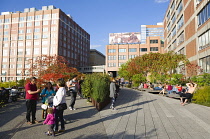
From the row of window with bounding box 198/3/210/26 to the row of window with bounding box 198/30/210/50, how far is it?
64.5 inches

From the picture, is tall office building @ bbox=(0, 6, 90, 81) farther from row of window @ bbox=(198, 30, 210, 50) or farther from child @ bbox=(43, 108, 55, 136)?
child @ bbox=(43, 108, 55, 136)

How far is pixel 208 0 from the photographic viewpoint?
19.0 meters

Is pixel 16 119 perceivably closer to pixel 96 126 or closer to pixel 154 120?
pixel 96 126

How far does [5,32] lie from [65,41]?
26061 mm

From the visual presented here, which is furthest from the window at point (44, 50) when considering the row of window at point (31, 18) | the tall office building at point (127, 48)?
the tall office building at point (127, 48)

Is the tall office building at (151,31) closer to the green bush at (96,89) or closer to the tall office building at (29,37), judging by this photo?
the tall office building at (29,37)

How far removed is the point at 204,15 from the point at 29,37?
66.1m

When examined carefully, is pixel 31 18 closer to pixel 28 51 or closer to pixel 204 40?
pixel 28 51

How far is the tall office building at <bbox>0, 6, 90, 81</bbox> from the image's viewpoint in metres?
67.6

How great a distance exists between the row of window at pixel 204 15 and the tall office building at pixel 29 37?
53823 millimetres

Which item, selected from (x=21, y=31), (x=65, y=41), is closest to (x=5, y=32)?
(x=21, y=31)

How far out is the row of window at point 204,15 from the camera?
19683mm

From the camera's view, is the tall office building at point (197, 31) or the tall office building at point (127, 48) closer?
the tall office building at point (197, 31)

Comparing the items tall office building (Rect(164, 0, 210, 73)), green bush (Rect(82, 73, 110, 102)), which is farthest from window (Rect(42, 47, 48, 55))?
green bush (Rect(82, 73, 110, 102))
